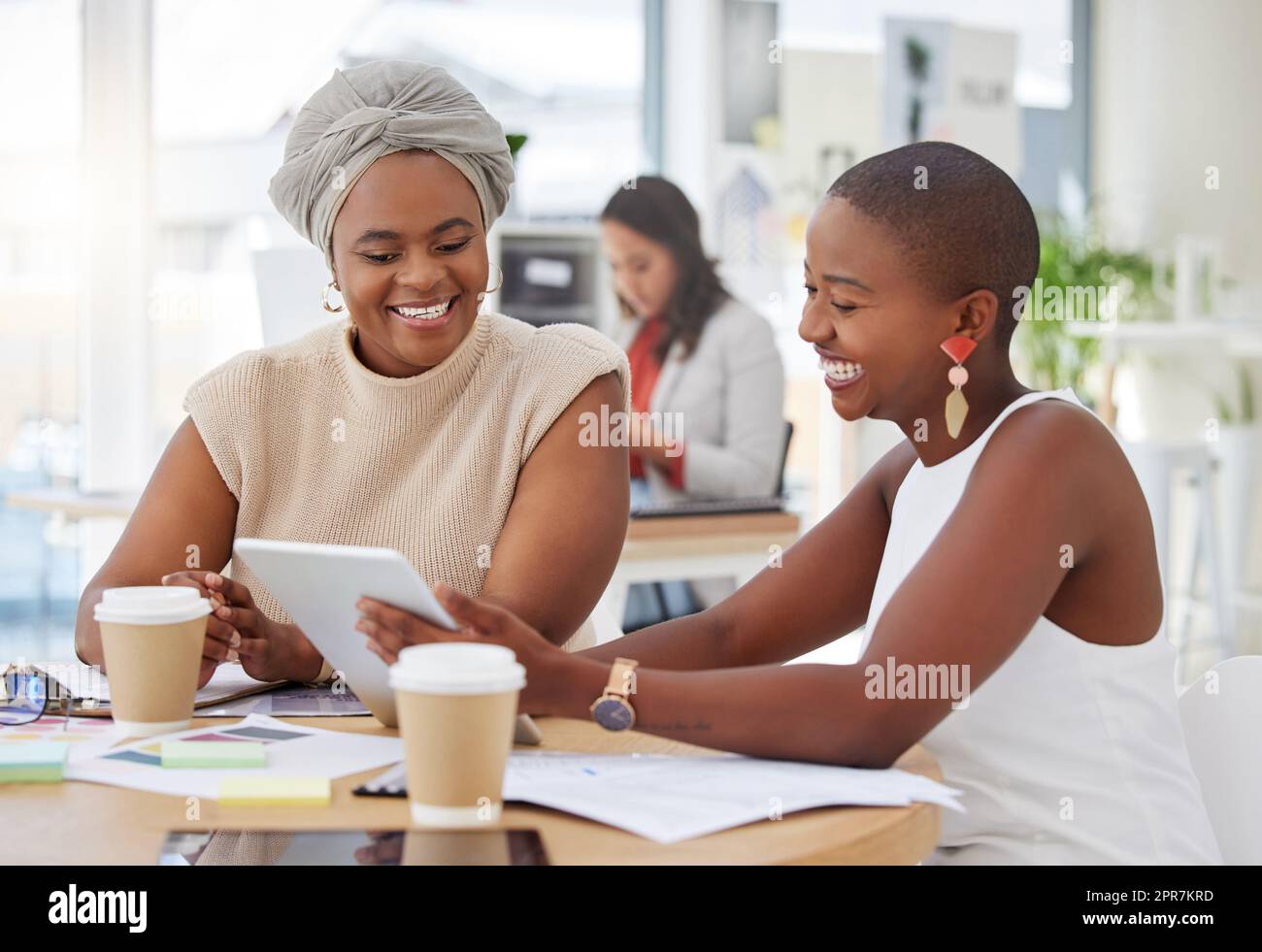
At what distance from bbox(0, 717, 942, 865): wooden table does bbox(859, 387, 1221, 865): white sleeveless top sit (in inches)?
9.1

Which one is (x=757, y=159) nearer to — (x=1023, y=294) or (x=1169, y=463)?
(x=1169, y=463)

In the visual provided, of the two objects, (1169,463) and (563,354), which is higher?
(563,354)

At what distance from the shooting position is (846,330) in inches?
53.7

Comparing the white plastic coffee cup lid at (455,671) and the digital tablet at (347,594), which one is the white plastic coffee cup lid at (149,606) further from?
the white plastic coffee cup lid at (455,671)

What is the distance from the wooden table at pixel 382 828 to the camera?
959 mm

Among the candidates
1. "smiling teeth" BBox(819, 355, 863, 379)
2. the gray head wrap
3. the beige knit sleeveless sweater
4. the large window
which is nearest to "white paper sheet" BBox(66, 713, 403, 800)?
the beige knit sleeveless sweater

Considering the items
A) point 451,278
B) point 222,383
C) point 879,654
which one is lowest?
point 879,654

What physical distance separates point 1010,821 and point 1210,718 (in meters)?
0.33

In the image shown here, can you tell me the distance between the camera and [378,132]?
162cm

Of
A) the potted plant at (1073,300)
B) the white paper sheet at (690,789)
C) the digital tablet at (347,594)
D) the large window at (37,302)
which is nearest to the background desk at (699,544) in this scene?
the digital tablet at (347,594)

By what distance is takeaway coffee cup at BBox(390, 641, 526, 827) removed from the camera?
0.96 metres

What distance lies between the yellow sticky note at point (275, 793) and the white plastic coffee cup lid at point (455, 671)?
145 millimetres

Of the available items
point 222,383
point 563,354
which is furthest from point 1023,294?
point 222,383
